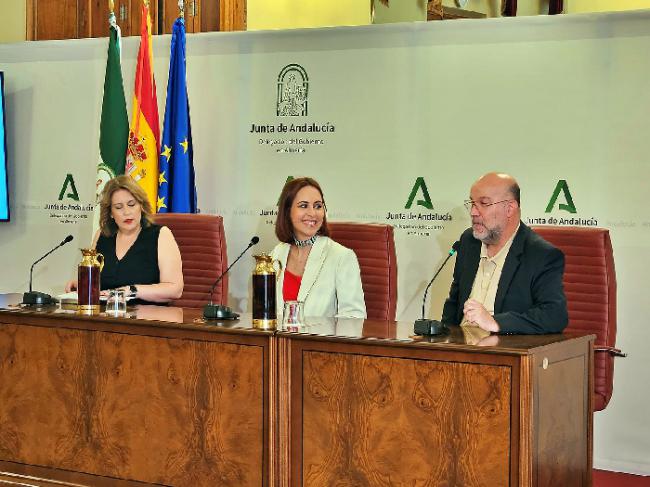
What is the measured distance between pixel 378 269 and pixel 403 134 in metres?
1.15

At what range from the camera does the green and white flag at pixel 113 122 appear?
6.14m

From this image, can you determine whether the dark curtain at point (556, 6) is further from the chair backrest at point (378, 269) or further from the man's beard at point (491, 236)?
the man's beard at point (491, 236)

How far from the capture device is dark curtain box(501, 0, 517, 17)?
7984mm

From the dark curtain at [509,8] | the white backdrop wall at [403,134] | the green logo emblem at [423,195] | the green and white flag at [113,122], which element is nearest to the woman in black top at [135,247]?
the white backdrop wall at [403,134]

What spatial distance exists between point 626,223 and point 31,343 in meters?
2.76

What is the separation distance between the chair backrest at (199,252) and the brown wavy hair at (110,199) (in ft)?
0.56

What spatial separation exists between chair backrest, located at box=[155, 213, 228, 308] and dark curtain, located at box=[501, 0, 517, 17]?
3690 millimetres

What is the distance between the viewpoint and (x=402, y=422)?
3.19 metres

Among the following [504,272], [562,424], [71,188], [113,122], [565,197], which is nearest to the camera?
[562,424]

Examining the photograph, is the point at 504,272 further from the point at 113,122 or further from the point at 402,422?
the point at 113,122

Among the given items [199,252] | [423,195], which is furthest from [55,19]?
[423,195]

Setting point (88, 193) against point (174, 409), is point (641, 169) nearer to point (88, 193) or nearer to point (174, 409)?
point (174, 409)

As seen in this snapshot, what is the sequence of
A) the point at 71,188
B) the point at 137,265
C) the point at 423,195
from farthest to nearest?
1. the point at 71,188
2. the point at 423,195
3. the point at 137,265

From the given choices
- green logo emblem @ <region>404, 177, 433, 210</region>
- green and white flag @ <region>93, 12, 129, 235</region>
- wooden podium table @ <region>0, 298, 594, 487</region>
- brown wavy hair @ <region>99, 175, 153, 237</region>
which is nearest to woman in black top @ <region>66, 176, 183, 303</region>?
brown wavy hair @ <region>99, 175, 153, 237</region>
